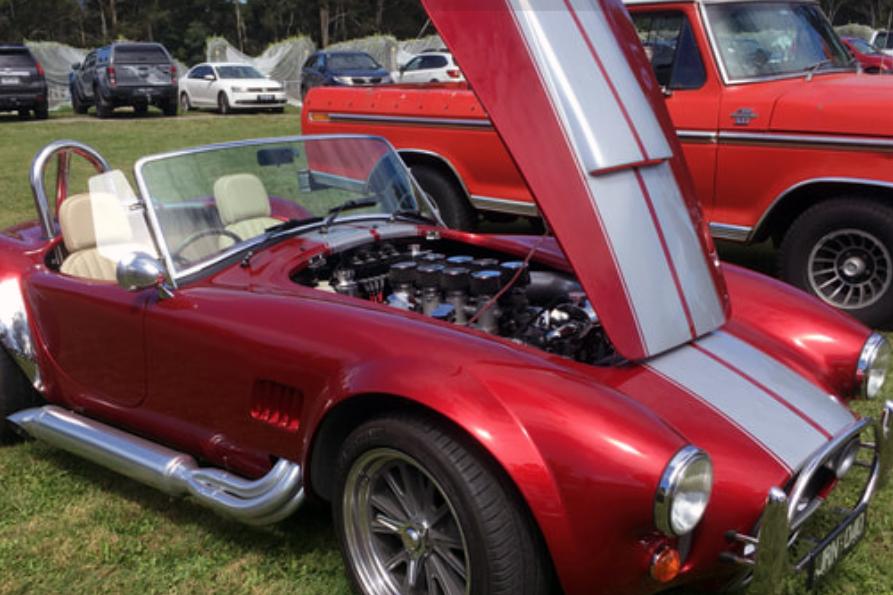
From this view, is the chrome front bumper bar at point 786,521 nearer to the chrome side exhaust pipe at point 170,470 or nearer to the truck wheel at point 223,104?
the chrome side exhaust pipe at point 170,470

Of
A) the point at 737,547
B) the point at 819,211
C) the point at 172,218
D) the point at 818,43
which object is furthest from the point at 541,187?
the point at 818,43

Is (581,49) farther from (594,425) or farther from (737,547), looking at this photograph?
(737,547)

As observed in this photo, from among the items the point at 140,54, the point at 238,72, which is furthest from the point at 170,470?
the point at 238,72

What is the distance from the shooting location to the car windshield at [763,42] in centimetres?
585

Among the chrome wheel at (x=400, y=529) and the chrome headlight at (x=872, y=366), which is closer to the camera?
the chrome wheel at (x=400, y=529)

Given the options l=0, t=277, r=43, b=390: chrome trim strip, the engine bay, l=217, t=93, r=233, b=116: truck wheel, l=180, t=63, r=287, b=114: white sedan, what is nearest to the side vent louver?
the engine bay

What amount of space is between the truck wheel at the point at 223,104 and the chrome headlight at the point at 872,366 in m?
20.4

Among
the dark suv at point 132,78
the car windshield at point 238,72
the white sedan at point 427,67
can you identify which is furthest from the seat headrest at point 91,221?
the car windshield at point 238,72

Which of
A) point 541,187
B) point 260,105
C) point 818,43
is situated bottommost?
point 260,105

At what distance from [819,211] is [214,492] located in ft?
13.5

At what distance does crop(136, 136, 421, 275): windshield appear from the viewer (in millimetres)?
3199

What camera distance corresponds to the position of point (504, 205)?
265 inches

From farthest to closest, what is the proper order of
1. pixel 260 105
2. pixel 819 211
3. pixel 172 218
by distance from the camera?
1. pixel 260 105
2. pixel 819 211
3. pixel 172 218

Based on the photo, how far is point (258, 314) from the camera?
280 cm
